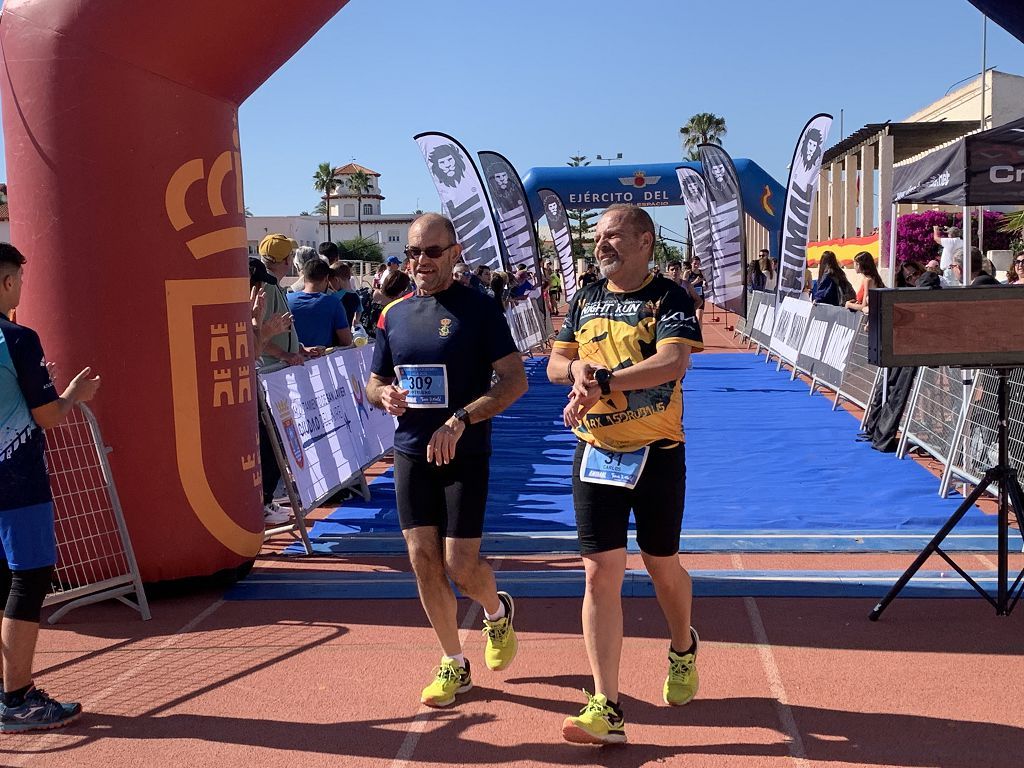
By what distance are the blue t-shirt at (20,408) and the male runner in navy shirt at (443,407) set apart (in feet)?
4.51

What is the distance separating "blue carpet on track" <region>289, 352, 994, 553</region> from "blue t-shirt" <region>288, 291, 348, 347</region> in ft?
4.73

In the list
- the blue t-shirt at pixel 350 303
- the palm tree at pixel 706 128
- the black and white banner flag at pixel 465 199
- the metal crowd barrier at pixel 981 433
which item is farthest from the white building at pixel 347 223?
the metal crowd barrier at pixel 981 433

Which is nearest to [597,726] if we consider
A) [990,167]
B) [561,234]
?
[990,167]

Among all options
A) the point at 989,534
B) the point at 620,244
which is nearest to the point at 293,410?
the point at 620,244

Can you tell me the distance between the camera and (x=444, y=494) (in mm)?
4422

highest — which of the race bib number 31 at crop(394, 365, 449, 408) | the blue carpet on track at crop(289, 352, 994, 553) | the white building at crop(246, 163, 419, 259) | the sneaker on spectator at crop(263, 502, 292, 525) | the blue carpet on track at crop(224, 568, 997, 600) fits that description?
the white building at crop(246, 163, 419, 259)

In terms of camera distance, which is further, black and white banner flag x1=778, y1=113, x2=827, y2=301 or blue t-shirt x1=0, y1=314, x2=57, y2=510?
black and white banner flag x1=778, y1=113, x2=827, y2=301

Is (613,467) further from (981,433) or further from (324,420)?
(981,433)

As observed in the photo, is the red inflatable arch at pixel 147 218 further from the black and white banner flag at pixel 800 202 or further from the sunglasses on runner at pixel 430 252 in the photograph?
the black and white banner flag at pixel 800 202

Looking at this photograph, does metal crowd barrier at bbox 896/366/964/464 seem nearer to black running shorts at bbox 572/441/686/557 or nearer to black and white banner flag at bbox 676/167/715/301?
black running shorts at bbox 572/441/686/557

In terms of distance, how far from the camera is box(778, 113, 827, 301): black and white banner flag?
1859cm

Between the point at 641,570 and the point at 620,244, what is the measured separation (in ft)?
9.53

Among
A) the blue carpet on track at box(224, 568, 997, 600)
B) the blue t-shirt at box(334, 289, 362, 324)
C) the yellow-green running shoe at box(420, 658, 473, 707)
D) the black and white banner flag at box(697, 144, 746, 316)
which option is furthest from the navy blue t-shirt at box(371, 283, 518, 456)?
the black and white banner flag at box(697, 144, 746, 316)

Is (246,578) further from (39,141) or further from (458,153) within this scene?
(458,153)
